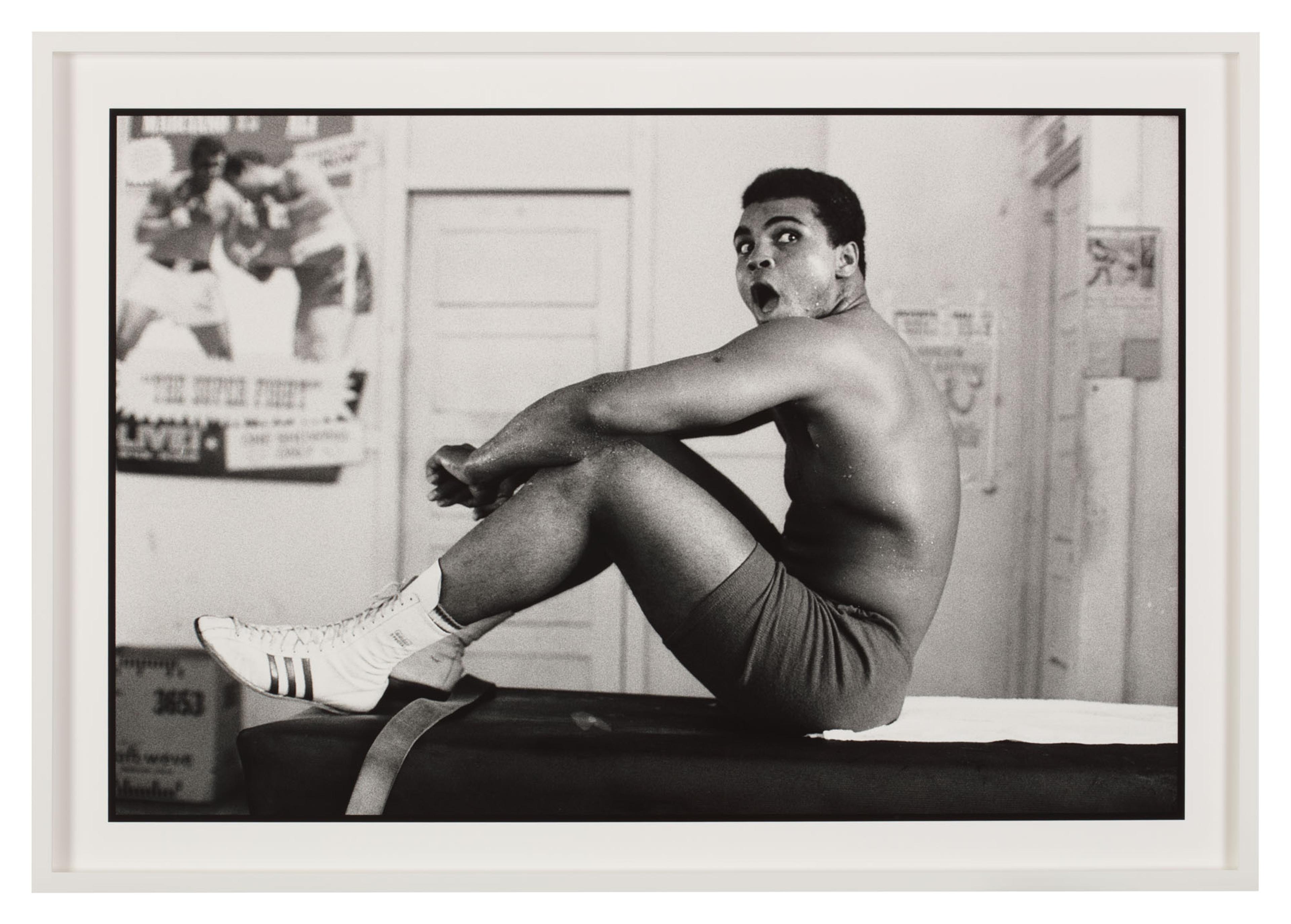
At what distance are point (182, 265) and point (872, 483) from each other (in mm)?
1336

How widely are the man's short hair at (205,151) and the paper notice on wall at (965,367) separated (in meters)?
1.30

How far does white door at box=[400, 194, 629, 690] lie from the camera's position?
1810mm

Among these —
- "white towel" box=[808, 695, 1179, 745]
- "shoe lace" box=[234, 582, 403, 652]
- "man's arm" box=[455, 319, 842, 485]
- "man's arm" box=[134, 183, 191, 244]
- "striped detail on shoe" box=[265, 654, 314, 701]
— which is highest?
"man's arm" box=[134, 183, 191, 244]

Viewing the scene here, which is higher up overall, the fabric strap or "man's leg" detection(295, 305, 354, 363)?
"man's leg" detection(295, 305, 354, 363)

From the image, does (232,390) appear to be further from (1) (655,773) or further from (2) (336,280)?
(1) (655,773)

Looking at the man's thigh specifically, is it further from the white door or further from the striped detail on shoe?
the striped detail on shoe

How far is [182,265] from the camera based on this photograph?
1.83 m

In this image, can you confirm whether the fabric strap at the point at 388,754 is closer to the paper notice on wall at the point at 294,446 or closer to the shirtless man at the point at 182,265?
the paper notice on wall at the point at 294,446

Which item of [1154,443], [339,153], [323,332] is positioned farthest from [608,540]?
[1154,443]

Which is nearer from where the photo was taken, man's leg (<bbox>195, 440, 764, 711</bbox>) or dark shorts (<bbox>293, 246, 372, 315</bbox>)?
man's leg (<bbox>195, 440, 764, 711</bbox>)

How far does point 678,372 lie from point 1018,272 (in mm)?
677

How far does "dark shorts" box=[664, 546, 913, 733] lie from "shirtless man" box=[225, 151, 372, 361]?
2.79 feet

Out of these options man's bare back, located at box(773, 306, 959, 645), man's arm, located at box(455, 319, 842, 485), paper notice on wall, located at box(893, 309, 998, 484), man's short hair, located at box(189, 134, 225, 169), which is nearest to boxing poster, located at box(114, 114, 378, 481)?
man's short hair, located at box(189, 134, 225, 169)
